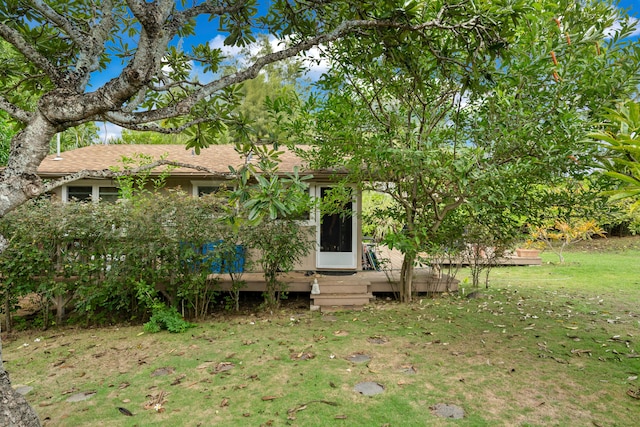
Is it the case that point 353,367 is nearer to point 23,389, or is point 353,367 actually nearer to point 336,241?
point 23,389

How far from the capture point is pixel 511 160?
536cm

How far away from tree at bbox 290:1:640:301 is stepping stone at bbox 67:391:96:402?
166 inches

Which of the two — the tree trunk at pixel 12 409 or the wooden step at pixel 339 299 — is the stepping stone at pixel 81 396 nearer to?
the tree trunk at pixel 12 409

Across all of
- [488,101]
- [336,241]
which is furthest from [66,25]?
[336,241]

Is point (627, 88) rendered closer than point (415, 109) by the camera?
Yes

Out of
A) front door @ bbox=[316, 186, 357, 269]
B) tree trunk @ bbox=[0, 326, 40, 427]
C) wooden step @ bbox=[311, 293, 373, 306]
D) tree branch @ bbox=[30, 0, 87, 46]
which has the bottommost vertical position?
wooden step @ bbox=[311, 293, 373, 306]

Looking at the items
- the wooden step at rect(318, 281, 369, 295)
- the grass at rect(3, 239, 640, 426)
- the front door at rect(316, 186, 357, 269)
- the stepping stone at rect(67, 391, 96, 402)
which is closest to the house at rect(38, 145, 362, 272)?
the front door at rect(316, 186, 357, 269)

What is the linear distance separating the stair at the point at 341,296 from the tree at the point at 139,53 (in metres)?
4.22

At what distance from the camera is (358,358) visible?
4.60 metres

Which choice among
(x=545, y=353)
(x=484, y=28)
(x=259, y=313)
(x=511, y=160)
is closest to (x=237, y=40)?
(x=484, y=28)

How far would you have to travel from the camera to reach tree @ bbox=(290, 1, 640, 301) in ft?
12.6

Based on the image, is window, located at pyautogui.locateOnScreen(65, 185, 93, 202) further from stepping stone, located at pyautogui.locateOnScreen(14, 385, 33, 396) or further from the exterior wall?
stepping stone, located at pyautogui.locateOnScreen(14, 385, 33, 396)

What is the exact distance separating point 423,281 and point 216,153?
726 cm

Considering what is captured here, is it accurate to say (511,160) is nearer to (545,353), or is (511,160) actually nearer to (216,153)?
(545,353)
